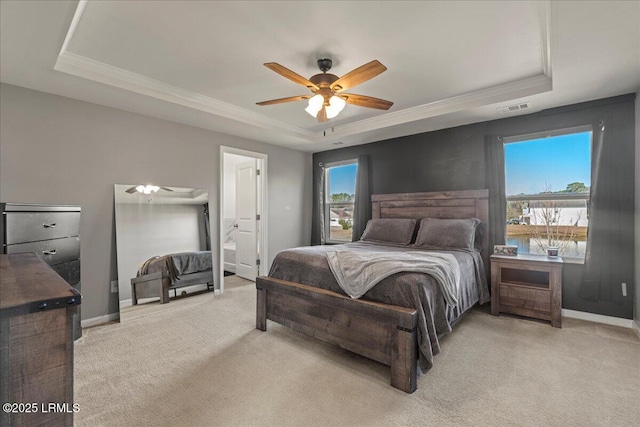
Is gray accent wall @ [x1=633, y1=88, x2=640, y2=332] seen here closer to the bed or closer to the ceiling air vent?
the ceiling air vent

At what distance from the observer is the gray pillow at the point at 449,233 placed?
11.5 ft

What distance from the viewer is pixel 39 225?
2.52 metres

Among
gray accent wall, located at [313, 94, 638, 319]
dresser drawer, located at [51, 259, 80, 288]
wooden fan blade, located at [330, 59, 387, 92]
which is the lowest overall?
dresser drawer, located at [51, 259, 80, 288]

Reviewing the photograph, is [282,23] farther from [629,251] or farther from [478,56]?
[629,251]

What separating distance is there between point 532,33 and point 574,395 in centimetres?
253

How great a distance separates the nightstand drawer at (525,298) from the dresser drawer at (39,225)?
4.49 meters

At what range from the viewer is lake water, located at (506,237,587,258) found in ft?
10.8

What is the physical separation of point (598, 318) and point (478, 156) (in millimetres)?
2180

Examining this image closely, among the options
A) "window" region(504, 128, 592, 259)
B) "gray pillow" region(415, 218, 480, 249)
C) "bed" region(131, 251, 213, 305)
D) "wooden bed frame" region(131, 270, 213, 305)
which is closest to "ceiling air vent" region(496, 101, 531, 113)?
"window" region(504, 128, 592, 259)

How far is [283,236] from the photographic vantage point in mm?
5344

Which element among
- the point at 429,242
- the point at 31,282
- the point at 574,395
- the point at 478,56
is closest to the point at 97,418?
the point at 31,282

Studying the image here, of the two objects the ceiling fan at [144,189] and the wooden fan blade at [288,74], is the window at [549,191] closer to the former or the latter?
the wooden fan blade at [288,74]

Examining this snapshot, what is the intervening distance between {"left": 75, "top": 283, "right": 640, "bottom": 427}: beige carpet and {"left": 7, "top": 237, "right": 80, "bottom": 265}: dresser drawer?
30.9 inches

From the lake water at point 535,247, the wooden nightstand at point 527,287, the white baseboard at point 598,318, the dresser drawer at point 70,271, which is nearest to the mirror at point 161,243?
the dresser drawer at point 70,271
